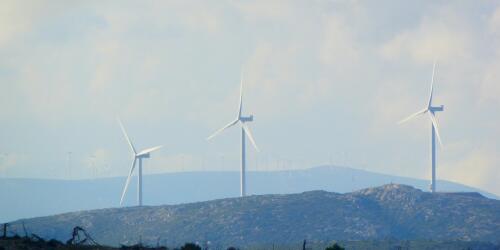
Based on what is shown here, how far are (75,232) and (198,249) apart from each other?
9.09 meters

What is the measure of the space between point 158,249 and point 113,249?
232 cm

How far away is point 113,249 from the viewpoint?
58.2m

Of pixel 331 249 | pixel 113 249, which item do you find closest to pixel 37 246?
pixel 113 249

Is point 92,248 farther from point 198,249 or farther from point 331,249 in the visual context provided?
point 331,249

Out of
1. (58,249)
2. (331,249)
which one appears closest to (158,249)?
(58,249)

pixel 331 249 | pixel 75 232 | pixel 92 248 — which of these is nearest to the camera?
pixel 75 232

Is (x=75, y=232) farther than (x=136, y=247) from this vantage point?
No

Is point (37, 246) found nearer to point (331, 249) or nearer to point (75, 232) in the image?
point (75, 232)

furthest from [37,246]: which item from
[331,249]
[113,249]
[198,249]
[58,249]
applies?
[331,249]

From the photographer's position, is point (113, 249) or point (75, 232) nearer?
point (75, 232)

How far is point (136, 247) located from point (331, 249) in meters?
15.5

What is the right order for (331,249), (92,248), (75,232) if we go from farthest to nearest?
(331,249) < (92,248) < (75,232)

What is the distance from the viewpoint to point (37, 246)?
180ft

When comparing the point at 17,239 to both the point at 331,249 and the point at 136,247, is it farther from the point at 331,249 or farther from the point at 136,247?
the point at 331,249
